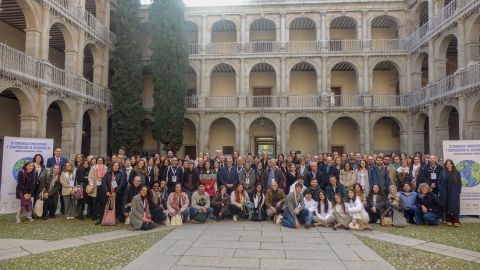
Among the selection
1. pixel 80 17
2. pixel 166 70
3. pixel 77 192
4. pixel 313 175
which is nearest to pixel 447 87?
pixel 313 175

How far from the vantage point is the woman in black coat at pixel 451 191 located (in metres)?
9.30

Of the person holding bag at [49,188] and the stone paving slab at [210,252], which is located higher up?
the person holding bag at [49,188]

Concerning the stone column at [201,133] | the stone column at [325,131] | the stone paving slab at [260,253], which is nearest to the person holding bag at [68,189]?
the stone paving slab at [260,253]

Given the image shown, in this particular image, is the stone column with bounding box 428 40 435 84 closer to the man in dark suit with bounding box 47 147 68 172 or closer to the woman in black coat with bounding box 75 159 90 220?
the woman in black coat with bounding box 75 159 90 220

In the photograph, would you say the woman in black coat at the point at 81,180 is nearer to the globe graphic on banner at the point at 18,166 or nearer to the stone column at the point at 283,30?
the globe graphic on banner at the point at 18,166

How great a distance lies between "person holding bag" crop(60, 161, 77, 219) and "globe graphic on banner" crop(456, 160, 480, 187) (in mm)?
11541

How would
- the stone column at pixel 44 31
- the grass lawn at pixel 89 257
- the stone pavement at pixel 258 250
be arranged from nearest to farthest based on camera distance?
the grass lawn at pixel 89 257 → the stone pavement at pixel 258 250 → the stone column at pixel 44 31

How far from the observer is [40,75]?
14805mm

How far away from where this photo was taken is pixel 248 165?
1048cm

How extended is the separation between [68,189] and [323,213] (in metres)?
7.28

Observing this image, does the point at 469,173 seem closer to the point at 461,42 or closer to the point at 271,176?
the point at 271,176

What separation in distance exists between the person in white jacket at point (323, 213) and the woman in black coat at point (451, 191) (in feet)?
10.6

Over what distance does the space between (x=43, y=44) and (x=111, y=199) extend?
9.69 metres

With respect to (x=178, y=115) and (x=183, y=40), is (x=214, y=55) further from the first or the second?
(x=178, y=115)
